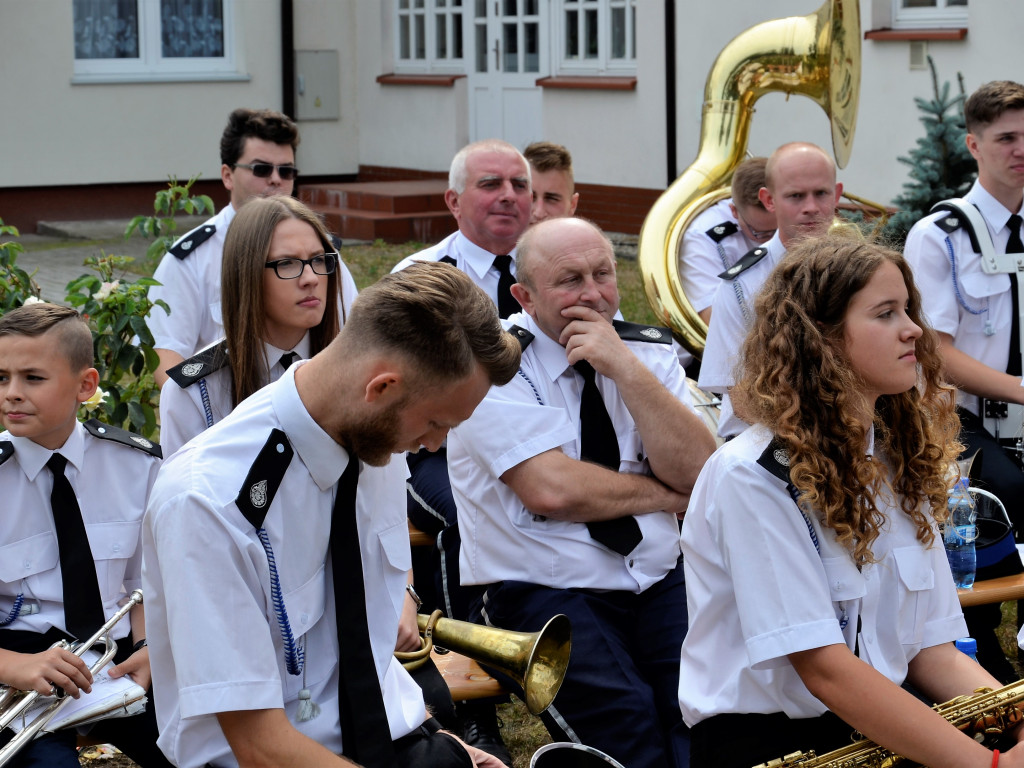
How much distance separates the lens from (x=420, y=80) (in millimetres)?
13984

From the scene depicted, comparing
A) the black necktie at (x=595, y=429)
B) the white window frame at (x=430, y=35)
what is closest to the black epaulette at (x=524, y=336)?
the black necktie at (x=595, y=429)

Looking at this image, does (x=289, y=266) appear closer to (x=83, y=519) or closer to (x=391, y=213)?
(x=83, y=519)

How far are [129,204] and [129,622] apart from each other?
11.7 meters

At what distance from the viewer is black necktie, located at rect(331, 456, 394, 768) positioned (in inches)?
86.3

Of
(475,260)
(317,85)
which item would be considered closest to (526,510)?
(475,260)

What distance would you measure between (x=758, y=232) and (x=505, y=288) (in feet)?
4.14

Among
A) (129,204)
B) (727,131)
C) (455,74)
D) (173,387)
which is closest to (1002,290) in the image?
(727,131)

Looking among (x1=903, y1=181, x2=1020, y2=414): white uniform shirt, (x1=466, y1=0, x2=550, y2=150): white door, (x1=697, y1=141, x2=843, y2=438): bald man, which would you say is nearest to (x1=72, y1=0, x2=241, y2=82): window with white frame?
(x1=466, y1=0, x2=550, y2=150): white door

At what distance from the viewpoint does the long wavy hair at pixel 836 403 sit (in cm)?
238

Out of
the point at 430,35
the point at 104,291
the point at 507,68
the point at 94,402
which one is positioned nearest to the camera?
the point at 94,402

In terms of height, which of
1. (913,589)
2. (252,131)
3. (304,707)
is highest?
(252,131)

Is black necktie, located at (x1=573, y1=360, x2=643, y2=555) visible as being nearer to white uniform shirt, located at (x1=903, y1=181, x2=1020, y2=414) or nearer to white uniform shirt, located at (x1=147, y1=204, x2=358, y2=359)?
white uniform shirt, located at (x1=147, y1=204, x2=358, y2=359)

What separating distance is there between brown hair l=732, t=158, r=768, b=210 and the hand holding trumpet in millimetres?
3394

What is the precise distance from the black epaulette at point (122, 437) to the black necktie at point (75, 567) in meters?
0.13
